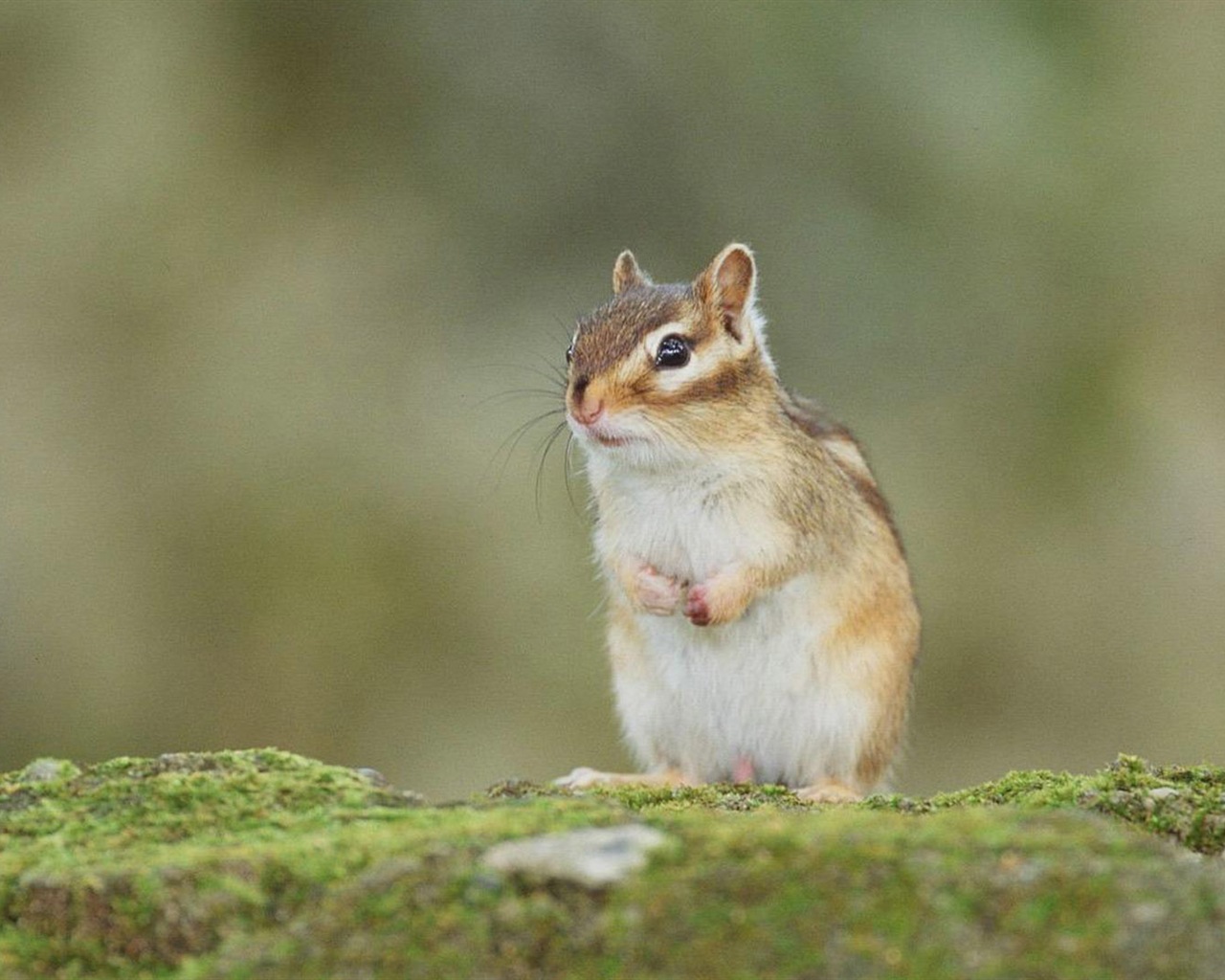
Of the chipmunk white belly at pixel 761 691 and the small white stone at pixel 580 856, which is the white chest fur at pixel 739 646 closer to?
the chipmunk white belly at pixel 761 691

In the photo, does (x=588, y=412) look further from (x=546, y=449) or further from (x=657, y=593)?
(x=657, y=593)

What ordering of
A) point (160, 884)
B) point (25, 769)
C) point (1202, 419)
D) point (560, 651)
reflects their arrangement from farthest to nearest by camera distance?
point (1202, 419)
point (560, 651)
point (25, 769)
point (160, 884)

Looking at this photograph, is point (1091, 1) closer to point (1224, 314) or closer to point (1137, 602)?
point (1224, 314)

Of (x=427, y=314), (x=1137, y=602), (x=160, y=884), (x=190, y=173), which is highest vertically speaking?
(x=190, y=173)

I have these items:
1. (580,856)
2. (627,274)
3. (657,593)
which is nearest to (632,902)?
(580,856)

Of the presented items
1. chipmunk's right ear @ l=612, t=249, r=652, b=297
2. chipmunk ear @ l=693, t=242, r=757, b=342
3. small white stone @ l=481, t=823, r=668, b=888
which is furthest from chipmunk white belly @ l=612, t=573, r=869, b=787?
small white stone @ l=481, t=823, r=668, b=888

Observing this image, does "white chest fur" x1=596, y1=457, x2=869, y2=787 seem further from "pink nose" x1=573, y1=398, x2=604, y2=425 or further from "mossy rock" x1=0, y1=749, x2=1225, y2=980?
"mossy rock" x1=0, y1=749, x2=1225, y2=980

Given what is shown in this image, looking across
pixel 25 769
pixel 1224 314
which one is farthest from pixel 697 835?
pixel 1224 314
